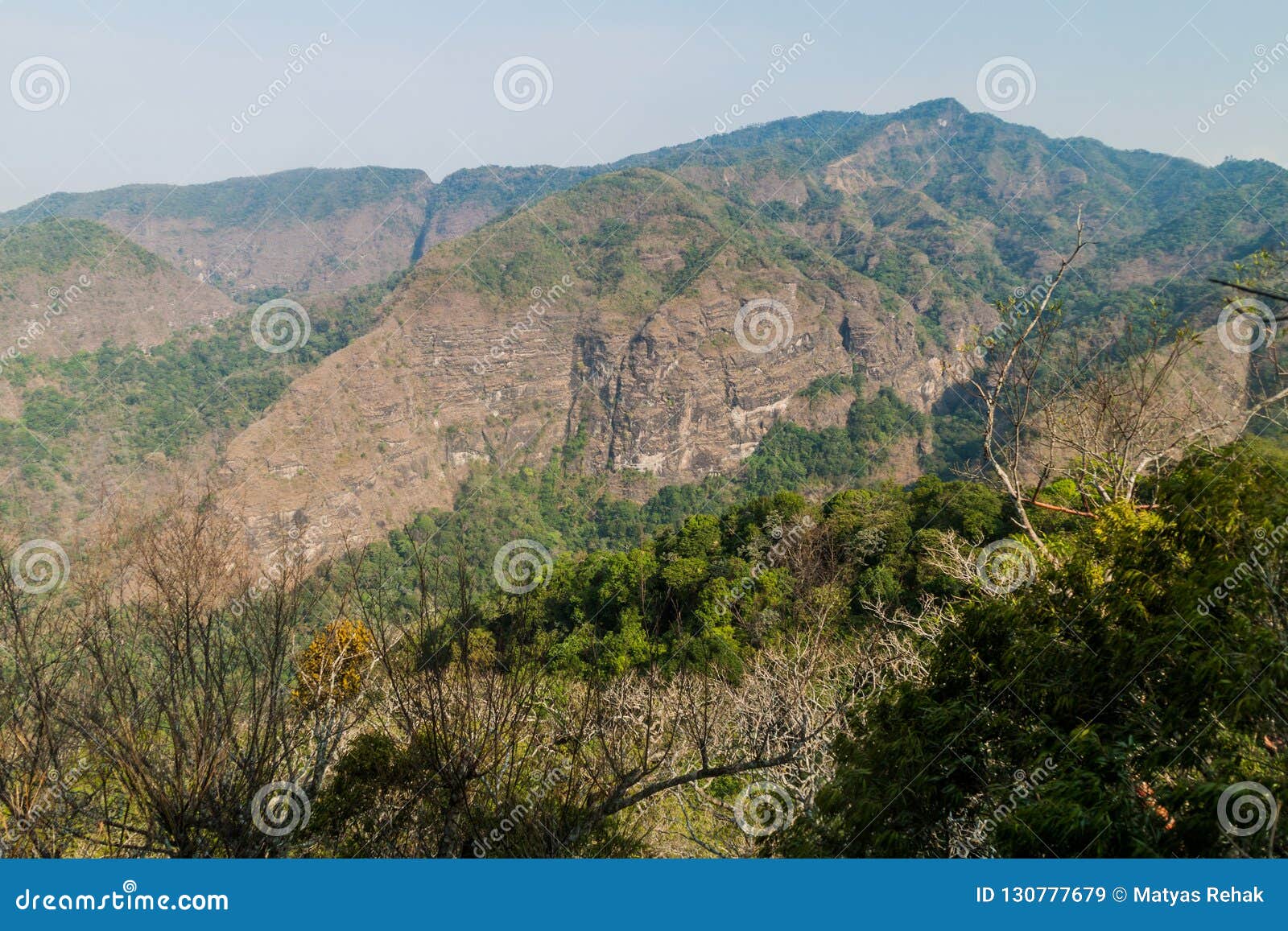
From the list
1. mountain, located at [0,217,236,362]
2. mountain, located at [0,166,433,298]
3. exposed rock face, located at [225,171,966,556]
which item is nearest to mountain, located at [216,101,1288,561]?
exposed rock face, located at [225,171,966,556]

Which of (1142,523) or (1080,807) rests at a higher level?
(1142,523)

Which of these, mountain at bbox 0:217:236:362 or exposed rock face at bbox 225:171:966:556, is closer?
exposed rock face at bbox 225:171:966:556

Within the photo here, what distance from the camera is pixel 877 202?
12481 centimetres

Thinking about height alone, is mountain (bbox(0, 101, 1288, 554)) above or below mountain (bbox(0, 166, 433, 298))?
below

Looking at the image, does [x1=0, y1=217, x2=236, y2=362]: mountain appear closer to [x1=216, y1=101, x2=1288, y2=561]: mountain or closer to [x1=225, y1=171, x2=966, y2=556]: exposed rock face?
[x1=216, y1=101, x2=1288, y2=561]: mountain

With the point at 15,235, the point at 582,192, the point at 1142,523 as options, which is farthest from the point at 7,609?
the point at 15,235

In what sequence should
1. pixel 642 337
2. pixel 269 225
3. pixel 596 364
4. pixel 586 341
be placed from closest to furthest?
pixel 642 337
pixel 596 364
pixel 586 341
pixel 269 225

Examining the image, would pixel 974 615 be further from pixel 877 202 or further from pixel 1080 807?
pixel 877 202

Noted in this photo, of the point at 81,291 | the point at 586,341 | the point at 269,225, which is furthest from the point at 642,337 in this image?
the point at 269,225

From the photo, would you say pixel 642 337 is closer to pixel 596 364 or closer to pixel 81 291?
pixel 596 364

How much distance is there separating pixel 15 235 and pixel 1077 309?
5111 inches

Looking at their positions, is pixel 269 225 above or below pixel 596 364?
above

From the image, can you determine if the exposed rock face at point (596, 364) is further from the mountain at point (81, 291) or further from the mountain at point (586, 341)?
the mountain at point (81, 291)

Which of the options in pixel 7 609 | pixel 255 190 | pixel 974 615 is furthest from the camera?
pixel 255 190
